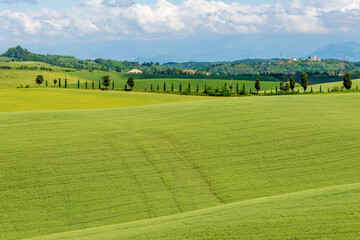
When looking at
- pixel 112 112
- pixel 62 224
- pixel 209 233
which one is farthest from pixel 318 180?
pixel 112 112

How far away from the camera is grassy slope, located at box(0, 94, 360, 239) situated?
25547mm

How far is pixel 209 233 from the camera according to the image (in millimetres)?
18141

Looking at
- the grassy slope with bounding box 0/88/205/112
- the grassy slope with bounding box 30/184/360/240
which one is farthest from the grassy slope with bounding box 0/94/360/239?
the grassy slope with bounding box 0/88/205/112

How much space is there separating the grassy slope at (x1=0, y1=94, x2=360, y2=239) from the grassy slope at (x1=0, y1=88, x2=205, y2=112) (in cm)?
2802

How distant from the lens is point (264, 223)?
18641 millimetres

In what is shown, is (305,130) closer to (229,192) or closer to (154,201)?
(229,192)

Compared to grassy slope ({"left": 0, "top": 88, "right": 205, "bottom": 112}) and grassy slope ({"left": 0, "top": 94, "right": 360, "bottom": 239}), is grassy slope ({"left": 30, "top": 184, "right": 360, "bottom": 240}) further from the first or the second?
grassy slope ({"left": 0, "top": 88, "right": 205, "bottom": 112})

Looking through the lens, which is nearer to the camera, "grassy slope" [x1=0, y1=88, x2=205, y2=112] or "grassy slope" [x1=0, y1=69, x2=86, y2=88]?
"grassy slope" [x1=0, y1=88, x2=205, y2=112]

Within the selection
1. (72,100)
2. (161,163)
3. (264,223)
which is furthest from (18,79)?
(264,223)

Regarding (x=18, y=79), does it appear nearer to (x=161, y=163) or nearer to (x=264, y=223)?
(x=161, y=163)

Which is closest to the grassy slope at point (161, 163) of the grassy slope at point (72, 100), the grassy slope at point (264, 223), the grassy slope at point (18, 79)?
the grassy slope at point (264, 223)

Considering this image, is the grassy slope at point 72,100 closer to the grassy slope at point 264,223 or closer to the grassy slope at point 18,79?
the grassy slope at point 264,223

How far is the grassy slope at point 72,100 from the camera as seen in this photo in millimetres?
71875

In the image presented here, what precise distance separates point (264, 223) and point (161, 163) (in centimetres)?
1459
